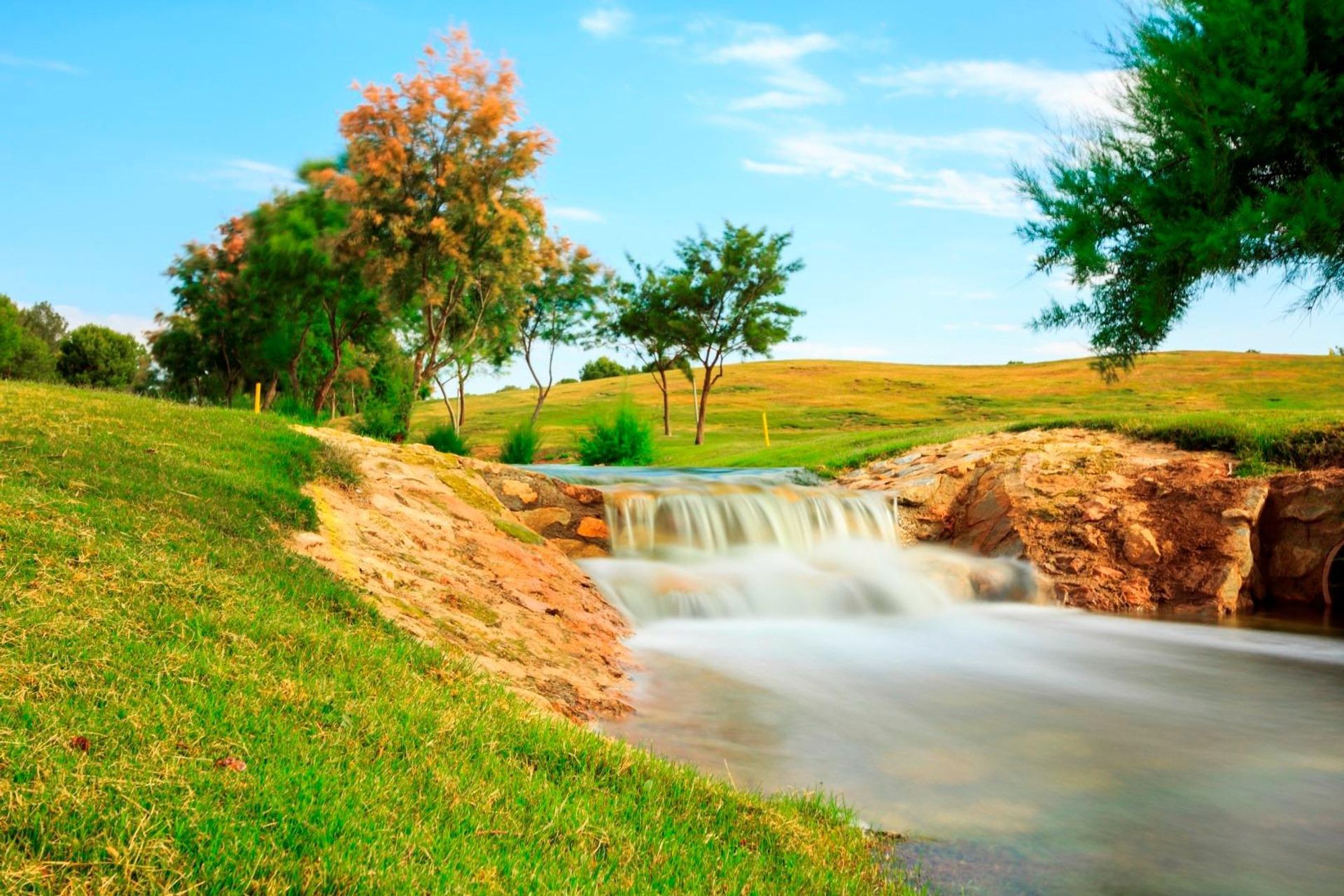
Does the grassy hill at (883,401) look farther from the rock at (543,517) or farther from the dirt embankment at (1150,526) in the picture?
the rock at (543,517)

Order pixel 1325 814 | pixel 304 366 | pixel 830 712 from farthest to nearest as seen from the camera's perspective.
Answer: pixel 304 366, pixel 830 712, pixel 1325 814

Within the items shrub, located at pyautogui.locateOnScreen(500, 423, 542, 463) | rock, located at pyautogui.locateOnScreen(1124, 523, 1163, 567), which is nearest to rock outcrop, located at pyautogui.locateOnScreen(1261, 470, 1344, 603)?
rock, located at pyautogui.locateOnScreen(1124, 523, 1163, 567)

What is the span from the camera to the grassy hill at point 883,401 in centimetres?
2849

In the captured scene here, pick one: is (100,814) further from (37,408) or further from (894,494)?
(894,494)

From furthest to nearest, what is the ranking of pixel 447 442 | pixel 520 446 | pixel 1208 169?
pixel 520 446
pixel 447 442
pixel 1208 169

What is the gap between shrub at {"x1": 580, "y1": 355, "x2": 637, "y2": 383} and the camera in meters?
99.7

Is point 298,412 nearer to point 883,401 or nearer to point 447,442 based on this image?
point 447,442

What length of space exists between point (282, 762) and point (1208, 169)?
13.6 metres

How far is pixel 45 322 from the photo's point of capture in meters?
98.3

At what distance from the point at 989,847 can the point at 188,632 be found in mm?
4313

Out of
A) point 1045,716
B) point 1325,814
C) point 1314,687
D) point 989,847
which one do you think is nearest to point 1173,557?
point 1314,687

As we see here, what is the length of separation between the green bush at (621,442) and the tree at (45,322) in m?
86.1

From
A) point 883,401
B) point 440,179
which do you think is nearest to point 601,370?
point 883,401

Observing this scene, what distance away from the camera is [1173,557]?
13469mm
